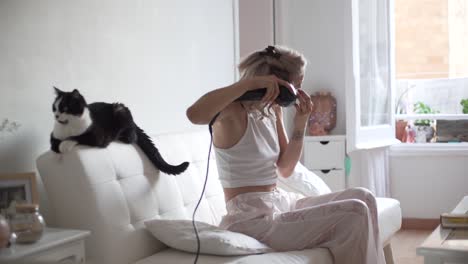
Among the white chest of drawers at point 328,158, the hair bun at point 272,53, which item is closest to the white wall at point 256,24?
the white chest of drawers at point 328,158

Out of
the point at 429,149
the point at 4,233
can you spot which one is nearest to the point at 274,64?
the point at 4,233

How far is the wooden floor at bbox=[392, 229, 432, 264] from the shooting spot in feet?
11.3

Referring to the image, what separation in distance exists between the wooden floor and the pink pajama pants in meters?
1.49

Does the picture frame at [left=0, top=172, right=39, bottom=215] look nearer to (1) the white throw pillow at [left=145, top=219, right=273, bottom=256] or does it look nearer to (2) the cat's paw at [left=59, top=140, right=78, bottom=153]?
(2) the cat's paw at [left=59, top=140, right=78, bottom=153]

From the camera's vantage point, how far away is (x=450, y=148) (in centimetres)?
432

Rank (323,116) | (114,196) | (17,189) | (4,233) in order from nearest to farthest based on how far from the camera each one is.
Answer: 1. (4,233)
2. (17,189)
3. (114,196)
4. (323,116)

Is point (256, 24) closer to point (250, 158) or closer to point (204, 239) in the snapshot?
point (250, 158)

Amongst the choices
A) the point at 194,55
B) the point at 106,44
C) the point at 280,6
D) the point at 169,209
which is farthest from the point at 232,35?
the point at 169,209

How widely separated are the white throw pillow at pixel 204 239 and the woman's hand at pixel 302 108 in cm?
53

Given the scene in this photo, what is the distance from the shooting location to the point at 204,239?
6.19 ft

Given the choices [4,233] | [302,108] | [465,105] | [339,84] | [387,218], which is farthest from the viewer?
[465,105]

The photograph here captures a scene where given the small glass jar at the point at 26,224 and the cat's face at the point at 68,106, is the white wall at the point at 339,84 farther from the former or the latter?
the small glass jar at the point at 26,224

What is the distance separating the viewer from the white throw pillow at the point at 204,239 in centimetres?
187

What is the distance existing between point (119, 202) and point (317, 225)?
25.7 inches
